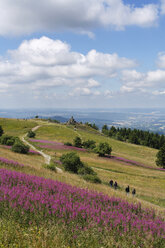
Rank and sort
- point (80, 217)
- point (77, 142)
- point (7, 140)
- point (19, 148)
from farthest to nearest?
point (77, 142) → point (7, 140) → point (19, 148) → point (80, 217)

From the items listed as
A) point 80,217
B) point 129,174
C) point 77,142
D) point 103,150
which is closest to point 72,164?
point 129,174

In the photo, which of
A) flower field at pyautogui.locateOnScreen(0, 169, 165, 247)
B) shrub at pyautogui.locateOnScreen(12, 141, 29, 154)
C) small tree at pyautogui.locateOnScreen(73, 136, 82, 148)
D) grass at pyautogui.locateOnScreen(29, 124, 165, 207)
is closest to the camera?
flower field at pyautogui.locateOnScreen(0, 169, 165, 247)

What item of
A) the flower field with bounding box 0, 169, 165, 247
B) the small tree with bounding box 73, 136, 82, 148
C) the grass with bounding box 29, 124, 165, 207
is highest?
the flower field with bounding box 0, 169, 165, 247

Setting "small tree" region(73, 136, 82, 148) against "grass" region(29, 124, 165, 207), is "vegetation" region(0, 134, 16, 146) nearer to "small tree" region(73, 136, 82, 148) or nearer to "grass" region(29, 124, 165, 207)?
"grass" region(29, 124, 165, 207)

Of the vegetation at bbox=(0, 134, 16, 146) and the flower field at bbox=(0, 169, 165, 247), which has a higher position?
the flower field at bbox=(0, 169, 165, 247)

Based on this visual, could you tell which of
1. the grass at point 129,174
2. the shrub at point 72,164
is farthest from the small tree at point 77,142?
the shrub at point 72,164

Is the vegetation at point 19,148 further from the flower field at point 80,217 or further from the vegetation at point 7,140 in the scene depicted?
the flower field at point 80,217

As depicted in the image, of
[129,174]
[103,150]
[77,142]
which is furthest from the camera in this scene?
[77,142]

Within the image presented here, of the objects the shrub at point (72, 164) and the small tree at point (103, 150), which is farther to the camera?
the small tree at point (103, 150)

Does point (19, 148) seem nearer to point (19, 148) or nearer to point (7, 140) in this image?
point (19, 148)

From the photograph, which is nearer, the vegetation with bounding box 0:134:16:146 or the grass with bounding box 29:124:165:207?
the grass with bounding box 29:124:165:207

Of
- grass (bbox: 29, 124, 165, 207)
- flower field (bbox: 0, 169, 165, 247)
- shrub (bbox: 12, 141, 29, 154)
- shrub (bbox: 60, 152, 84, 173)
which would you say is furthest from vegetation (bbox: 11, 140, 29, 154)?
flower field (bbox: 0, 169, 165, 247)

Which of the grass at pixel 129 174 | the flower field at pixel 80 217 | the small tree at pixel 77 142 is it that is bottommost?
the grass at pixel 129 174

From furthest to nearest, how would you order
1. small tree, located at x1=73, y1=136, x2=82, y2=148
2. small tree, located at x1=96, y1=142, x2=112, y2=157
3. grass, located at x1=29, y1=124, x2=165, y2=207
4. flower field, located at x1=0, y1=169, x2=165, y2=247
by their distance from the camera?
small tree, located at x1=73, y1=136, x2=82, y2=148
small tree, located at x1=96, y1=142, x2=112, y2=157
grass, located at x1=29, y1=124, x2=165, y2=207
flower field, located at x1=0, y1=169, x2=165, y2=247
